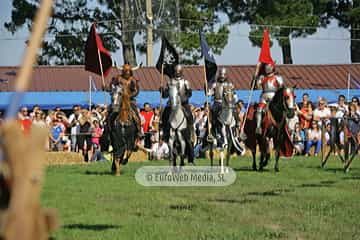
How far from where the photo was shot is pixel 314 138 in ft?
87.2

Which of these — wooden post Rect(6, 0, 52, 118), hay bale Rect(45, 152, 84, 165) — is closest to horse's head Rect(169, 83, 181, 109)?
hay bale Rect(45, 152, 84, 165)

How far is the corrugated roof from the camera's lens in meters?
36.3

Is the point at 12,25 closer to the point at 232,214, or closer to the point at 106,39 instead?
the point at 106,39

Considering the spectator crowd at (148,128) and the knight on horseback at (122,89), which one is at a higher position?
the knight on horseback at (122,89)

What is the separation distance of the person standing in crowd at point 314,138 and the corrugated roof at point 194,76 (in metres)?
10.1

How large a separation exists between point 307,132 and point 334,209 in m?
14.5

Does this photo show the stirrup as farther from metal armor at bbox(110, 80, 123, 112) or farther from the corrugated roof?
the corrugated roof

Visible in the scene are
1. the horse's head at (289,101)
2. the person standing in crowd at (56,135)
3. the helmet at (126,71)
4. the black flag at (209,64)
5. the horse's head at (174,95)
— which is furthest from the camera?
the person standing in crowd at (56,135)

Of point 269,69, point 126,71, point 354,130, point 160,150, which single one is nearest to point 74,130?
point 160,150

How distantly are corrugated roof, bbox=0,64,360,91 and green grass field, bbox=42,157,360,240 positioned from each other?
18107 mm

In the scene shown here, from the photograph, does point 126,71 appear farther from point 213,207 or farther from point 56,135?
point 213,207

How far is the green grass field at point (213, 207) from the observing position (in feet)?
31.4

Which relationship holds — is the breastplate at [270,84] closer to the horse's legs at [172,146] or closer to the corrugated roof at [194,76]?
the horse's legs at [172,146]

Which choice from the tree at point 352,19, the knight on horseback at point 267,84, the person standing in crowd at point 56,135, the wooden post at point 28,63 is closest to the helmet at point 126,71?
the knight on horseback at point 267,84
